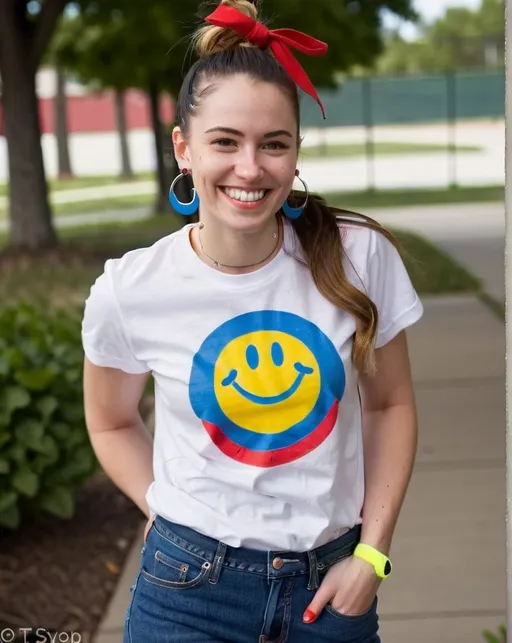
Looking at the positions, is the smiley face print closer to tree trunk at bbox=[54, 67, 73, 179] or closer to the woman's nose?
the woman's nose

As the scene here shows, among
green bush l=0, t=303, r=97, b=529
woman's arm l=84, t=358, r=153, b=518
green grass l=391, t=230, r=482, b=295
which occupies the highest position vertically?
woman's arm l=84, t=358, r=153, b=518

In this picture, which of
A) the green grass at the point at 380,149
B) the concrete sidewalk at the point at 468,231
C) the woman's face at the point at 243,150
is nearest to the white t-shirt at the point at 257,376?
the woman's face at the point at 243,150

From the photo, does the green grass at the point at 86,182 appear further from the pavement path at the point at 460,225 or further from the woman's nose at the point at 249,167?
the woman's nose at the point at 249,167

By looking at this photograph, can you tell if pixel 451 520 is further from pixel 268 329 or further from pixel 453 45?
pixel 453 45

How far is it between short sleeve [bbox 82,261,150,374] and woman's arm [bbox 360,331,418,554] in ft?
1.43

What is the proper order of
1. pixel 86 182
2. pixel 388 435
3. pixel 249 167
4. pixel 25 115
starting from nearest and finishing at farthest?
pixel 249 167 < pixel 388 435 < pixel 25 115 < pixel 86 182

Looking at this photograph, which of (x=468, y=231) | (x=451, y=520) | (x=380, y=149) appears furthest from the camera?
(x=380, y=149)

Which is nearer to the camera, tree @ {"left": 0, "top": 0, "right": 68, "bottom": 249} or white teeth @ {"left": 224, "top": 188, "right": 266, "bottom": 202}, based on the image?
white teeth @ {"left": 224, "top": 188, "right": 266, "bottom": 202}

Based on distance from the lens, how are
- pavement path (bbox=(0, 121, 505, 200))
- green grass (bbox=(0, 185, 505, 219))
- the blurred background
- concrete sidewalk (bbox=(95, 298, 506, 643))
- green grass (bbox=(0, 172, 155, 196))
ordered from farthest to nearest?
green grass (bbox=(0, 172, 155, 196)) → pavement path (bbox=(0, 121, 505, 200)) → green grass (bbox=(0, 185, 505, 219)) → the blurred background → concrete sidewalk (bbox=(95, 298, 506, 643))

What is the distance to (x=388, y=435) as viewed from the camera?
201 centimetres

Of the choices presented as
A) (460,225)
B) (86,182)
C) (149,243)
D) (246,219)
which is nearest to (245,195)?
(246,219)

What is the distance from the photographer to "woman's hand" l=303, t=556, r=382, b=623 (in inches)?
73.8

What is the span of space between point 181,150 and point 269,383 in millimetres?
461

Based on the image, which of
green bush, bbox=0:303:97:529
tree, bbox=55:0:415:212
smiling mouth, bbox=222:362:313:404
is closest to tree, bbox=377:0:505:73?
tree, bbox=55:0:415:212
